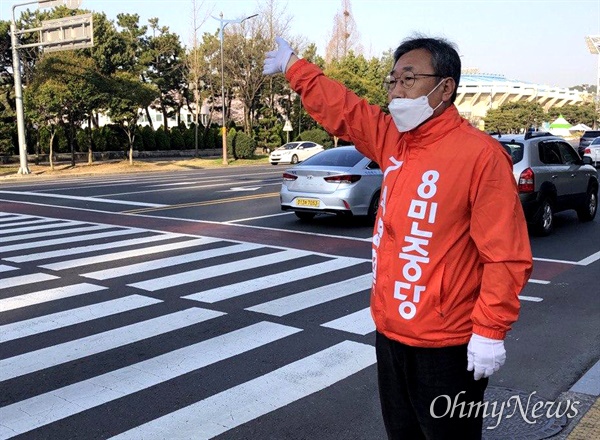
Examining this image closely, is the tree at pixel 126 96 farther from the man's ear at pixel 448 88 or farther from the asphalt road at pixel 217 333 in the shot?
the man's ear at pixel 448 88

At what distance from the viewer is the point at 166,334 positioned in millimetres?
5793

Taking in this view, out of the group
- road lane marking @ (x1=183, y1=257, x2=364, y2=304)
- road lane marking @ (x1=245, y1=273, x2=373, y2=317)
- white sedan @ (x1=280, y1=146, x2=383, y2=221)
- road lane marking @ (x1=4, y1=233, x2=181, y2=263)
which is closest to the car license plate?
white sedan @ (x1=280, y1=146, x2=383, y2=221)

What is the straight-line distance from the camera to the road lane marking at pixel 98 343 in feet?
16.6

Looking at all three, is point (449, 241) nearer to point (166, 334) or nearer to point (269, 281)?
point (166, 334)

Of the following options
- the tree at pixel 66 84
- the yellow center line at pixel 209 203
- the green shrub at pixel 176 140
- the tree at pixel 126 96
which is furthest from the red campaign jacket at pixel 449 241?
the green shrub at pixel 176 140

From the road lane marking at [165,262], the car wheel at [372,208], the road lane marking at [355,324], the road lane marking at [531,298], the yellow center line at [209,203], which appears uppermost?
the car wheel at [372,208]

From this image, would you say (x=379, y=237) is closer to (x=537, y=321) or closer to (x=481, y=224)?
(x=481, y=224)

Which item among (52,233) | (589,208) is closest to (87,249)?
(52,233)

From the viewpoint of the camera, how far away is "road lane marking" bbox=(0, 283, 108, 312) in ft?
22.4

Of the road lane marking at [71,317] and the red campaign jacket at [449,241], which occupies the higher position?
the red campaign jacket at [449,241]

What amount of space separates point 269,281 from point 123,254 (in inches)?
111

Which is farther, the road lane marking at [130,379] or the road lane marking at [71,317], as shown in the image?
the road lane marking at [71,317]

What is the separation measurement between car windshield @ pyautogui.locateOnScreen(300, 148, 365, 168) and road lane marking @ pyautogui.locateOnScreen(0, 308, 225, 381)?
249 inches

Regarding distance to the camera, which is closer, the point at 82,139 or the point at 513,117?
the point at 82,139
